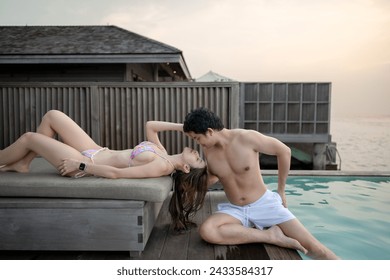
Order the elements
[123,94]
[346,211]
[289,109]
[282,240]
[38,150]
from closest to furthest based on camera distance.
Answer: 1. [282,240]
2. [38,150]
3. [346,211]
4. [123,94]
5. [289,109]

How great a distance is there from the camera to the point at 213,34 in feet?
10.2

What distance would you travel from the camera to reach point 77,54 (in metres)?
5.96

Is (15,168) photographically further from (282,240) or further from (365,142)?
(365,142)

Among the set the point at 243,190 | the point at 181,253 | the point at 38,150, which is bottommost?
the point at 181,253

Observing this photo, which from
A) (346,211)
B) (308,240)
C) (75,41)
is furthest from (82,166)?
(75,41)

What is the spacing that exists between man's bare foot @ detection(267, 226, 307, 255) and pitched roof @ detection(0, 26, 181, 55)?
4.35m

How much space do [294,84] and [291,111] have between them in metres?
0.76

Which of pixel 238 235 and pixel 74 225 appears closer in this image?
pixel 74 225

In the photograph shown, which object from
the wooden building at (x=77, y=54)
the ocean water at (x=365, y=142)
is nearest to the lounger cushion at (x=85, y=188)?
the ocean water at (x=365, y=142)

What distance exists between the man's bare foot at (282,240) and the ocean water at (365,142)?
1687 mm

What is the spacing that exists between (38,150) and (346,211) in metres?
3.24

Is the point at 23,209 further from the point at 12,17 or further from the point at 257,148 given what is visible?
the point at 12,17

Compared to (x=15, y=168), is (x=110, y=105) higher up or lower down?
higher up

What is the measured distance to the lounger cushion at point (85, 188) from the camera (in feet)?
6.19
